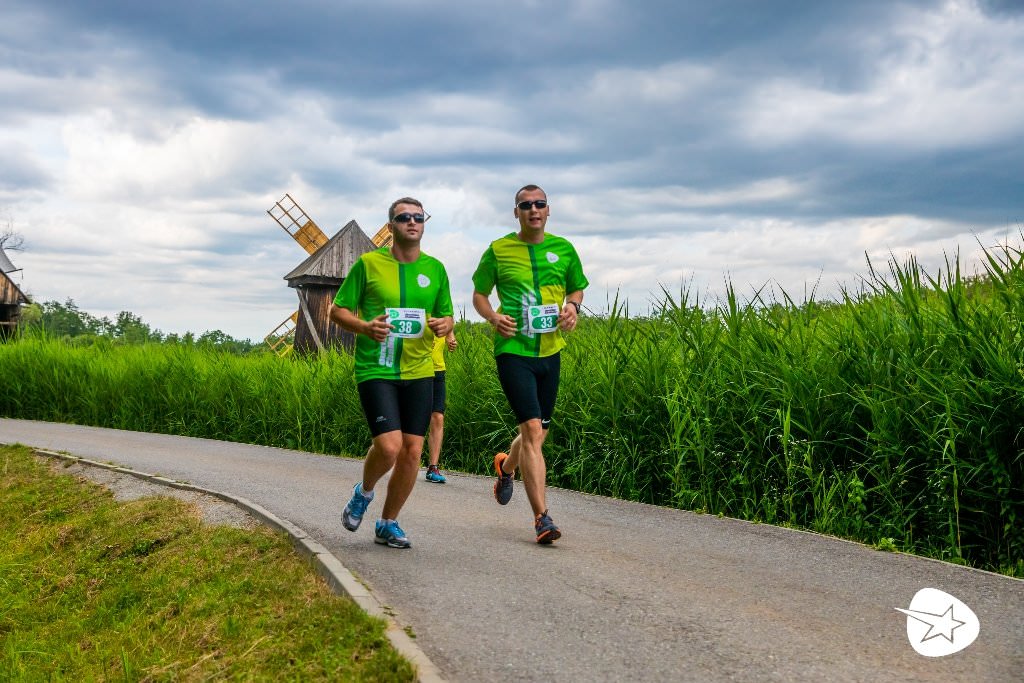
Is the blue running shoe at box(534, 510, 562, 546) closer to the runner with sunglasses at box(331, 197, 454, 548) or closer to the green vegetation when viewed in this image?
the runner with sunglasses at box(331, 197, 454, 548)

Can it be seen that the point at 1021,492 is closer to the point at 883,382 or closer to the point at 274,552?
the point at 883,382

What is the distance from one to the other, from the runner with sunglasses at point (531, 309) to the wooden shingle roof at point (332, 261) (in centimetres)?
2526

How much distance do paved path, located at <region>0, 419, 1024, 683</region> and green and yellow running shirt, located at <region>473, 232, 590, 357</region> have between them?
1.54 meters

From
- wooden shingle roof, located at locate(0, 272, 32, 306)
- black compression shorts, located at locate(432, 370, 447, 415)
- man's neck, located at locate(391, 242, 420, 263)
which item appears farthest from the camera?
wooden shingle roof, located at locate(0, 272, 32, 306)

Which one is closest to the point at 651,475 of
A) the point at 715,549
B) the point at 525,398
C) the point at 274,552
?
the point at 715,549

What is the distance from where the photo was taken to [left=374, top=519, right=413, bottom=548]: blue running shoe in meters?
7.34

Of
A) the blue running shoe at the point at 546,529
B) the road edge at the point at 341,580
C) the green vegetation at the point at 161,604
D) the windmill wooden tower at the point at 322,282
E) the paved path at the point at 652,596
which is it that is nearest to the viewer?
the road edge at the point at 341,580

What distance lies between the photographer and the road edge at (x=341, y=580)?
500 centimetres

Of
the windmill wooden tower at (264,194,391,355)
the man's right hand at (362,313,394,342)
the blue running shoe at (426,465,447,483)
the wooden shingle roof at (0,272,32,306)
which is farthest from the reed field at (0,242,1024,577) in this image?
the wooden shingle roof at (0,272,32,306)

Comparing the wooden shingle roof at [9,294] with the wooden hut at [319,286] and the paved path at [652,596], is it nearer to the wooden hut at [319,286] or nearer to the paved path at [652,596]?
the wooden hut at [319,286]

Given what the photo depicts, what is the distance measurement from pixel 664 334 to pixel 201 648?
614cm

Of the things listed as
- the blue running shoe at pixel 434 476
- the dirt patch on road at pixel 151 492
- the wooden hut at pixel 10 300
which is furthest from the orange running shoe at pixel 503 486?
the wooden hut at pixel 10 300

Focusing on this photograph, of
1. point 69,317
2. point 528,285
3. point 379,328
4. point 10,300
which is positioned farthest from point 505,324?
point 69,317

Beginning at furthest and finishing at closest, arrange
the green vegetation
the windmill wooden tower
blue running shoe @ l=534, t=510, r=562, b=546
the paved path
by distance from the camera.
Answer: the windmill wooden tower → blue running shoe @ l=534, t=510, r=562, b=546 → the green vegetation → the paved path
